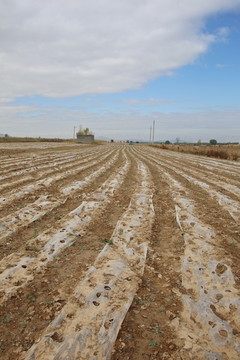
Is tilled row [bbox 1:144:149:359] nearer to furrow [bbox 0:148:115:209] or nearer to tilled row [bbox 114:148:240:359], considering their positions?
tilled row [bbox 114:148:240:359]

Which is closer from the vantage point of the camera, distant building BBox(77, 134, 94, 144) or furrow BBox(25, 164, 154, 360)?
furrow BBox(25, 164, 154, 360)

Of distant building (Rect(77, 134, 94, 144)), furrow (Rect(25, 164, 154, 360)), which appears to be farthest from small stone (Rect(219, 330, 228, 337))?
distant building (Rect(77, 134, 94, 144))

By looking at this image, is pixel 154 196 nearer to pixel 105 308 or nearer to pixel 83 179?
pixel 83 179

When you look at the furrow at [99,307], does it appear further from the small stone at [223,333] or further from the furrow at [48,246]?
the small stone at [223,333]

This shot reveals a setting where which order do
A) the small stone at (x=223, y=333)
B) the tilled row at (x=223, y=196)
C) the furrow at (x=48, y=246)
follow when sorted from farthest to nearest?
the tilled row at (x=223, y=196) → the furrow at (x=48, y=246) → the small stone at (x=223, y=333)

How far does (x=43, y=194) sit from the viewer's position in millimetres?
5957

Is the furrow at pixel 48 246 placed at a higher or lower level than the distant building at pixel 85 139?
lower

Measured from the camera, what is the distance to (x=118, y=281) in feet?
8.14

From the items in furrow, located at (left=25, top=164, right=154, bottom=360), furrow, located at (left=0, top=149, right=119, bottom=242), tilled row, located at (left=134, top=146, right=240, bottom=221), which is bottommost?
furrow, located at (left=25, top=164, right=154, bottom=360)

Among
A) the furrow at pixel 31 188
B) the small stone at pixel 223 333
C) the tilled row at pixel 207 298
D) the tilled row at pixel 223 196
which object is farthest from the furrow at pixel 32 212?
the tilled row at pixel 223 196

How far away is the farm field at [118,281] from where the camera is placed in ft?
5.70

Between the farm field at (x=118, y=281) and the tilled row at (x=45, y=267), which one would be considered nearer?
the farm field at (x=118, y=281)

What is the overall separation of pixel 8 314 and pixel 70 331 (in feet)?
1.95

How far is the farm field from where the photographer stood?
Answer: 68.4 inches
